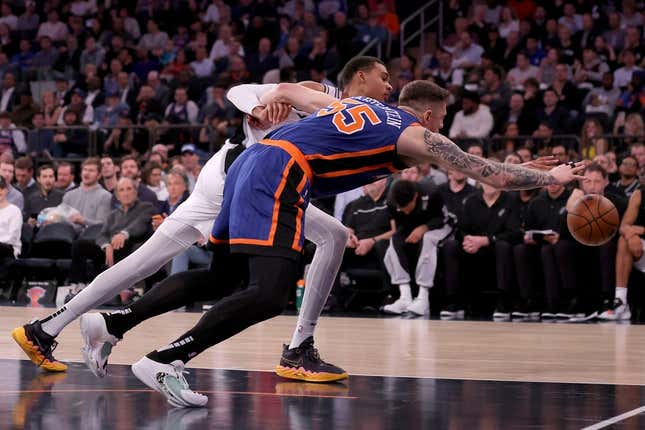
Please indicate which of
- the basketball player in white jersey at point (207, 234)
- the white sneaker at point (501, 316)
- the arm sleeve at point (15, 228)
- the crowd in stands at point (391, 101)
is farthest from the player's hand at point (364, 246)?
the basketball player in white jersey at point (207, 234)

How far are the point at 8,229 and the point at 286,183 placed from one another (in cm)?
855

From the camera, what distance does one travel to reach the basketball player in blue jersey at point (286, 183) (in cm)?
517

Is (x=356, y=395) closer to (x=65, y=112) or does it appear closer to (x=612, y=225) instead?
(x=612, y=225)

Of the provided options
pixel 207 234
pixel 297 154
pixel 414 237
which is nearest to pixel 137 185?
pixel 414 237

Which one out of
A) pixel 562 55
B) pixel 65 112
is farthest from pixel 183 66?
pixel 562 55

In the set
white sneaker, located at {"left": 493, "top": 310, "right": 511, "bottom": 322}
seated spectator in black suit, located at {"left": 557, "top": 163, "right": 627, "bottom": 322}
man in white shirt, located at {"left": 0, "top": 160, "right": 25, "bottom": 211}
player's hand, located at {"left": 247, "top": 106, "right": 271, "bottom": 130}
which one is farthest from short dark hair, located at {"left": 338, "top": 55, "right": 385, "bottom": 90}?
man in white shirt, located at {"left": 0, "top": 160, "right": 25, "bottom": 211}

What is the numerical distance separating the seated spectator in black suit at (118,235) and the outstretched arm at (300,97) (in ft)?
22.5

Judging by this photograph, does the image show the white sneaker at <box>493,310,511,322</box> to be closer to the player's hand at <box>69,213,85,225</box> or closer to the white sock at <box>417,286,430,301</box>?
the white sock at <box>417,286,430,301</box>

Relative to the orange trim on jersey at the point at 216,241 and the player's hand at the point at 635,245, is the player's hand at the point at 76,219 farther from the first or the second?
the orange trim on jersey at the point at 216,241

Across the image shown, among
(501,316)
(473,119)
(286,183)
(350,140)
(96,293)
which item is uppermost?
(473,119)

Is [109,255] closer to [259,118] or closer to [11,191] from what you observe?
[11,191]

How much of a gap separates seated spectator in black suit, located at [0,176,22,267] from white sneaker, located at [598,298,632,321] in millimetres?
6503

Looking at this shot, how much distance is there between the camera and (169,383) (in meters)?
5.14

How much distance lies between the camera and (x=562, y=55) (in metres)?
16.5
